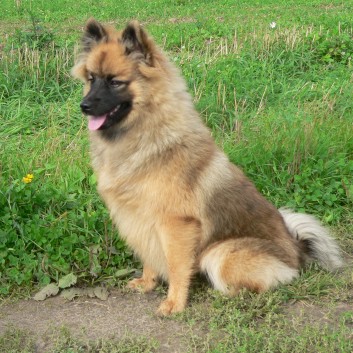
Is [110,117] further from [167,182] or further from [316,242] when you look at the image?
[316,242]

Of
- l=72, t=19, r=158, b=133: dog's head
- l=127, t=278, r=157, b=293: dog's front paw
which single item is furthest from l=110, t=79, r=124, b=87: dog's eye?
l=127, t=278, r=157, b=293: dog's front paw

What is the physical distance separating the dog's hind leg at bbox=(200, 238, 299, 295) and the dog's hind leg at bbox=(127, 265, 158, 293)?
42cm

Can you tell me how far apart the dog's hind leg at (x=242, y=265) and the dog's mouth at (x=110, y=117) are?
3.15ft

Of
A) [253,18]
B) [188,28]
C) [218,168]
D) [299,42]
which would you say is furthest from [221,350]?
[253,18]

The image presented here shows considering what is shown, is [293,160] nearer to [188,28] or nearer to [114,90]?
[114,90]

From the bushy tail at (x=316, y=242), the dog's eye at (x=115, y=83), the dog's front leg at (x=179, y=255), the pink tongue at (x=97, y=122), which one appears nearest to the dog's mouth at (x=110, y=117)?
the pink tongue at (x=97, y=122)

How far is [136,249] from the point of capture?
337cm

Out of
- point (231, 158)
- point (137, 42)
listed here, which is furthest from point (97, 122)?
point (231, 158)

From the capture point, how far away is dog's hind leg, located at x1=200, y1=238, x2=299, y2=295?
10.4ft

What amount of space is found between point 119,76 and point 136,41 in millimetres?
225

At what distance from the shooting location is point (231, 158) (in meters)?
4.62

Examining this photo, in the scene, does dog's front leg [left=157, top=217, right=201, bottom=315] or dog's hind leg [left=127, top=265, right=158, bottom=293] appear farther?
dog's hind leg [left=127, top=265, right=158, bottom=293]

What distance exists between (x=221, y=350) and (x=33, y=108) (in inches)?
150

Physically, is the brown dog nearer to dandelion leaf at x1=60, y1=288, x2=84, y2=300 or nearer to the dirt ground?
the dirt ground
